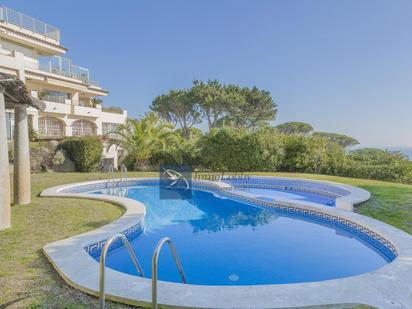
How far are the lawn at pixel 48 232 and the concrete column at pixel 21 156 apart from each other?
0.58 m

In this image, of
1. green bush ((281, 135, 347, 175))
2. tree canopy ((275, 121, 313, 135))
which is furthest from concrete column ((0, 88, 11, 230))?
tree canopy ((275, 121, 313, 135))

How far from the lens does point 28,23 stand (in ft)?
105

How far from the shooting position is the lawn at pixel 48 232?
165 inches

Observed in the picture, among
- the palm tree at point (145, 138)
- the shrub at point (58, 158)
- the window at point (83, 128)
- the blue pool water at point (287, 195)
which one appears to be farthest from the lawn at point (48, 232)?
the window at point (83, 128)

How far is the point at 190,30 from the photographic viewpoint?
28.2 metres

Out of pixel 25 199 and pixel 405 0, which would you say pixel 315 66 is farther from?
pixel 25 199

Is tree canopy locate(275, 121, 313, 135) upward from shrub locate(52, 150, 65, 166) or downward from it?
upward

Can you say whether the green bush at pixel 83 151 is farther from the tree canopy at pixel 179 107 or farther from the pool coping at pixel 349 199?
the tree canopy at pixel 179 107

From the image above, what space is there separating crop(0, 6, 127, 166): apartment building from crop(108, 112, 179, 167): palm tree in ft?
9.87

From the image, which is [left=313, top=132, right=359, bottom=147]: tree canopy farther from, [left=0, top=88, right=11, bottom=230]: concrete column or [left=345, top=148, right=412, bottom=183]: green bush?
[left=0, top=88, right=11, bottom=230]: concrete column

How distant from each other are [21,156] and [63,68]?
28997mm

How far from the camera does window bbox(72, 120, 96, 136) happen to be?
34.9 metres

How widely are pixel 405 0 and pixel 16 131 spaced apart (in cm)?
2090

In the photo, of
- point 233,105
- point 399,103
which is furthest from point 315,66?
point 233,105
